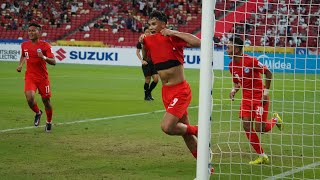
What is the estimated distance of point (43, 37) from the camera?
4819cm

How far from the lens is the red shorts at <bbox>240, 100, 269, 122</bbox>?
10.6 metres

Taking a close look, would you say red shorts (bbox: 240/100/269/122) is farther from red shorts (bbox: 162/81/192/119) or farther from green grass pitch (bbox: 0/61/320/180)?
red shorts (bbox: 162/81/192/119)

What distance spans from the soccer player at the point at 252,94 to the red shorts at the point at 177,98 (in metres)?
1.00

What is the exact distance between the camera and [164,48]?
31.6 feet

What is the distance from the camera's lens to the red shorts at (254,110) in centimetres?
1064

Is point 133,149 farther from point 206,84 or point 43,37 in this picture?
point 43,37

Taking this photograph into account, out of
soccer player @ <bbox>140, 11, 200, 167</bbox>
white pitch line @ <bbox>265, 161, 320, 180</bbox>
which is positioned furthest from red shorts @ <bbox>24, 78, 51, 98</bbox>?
white pitch line @ <bbox>265, 161, 320, 180</bbox>

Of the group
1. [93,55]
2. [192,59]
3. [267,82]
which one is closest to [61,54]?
[93,55]

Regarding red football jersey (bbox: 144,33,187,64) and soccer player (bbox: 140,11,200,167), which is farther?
red football jersey (bbox: 144,33,187,64)

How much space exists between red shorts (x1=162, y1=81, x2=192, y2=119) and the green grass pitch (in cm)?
65

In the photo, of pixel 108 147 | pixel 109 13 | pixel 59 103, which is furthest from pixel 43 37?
pixel 108 147

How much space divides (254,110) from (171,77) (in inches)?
68.7

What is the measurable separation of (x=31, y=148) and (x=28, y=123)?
359cm

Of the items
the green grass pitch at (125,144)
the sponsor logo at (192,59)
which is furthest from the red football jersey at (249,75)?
the sponsor logo at (192,59)
